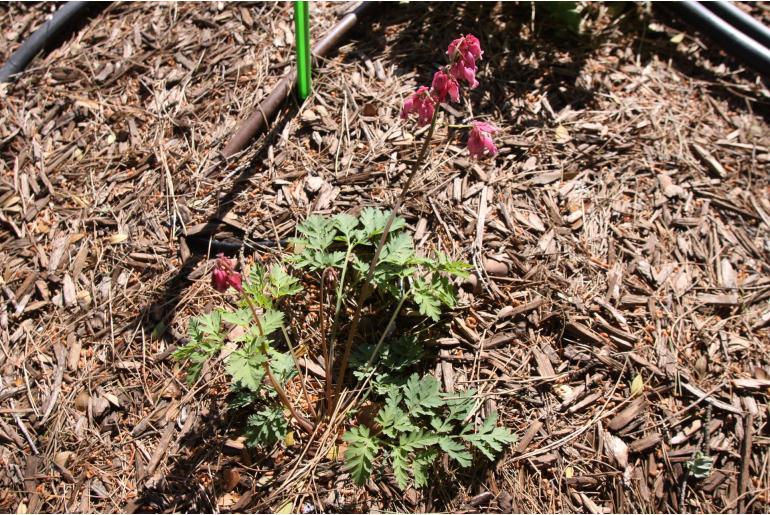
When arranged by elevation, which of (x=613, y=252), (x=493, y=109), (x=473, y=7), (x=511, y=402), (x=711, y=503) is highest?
(x=473, y=7)

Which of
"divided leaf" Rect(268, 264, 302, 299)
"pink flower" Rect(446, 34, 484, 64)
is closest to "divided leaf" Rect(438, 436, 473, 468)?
"divided leaf" Rect(268, 264, 302, 299)

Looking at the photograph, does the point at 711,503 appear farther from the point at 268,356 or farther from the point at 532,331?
the point at 268,356

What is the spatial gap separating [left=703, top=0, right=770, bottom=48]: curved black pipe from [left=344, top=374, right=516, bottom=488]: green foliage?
2772mm

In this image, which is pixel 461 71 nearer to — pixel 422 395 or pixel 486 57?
pixel 422 395

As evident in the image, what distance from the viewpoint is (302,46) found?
2.85 meters

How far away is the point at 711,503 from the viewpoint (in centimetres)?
231

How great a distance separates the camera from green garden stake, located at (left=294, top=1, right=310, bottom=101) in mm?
2777

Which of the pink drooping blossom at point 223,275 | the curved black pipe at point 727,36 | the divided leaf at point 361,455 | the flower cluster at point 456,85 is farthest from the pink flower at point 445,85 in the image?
the curved black pipe at point 727,36

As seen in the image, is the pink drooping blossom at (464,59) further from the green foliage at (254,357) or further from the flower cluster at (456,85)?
the green foliage at (254,357)

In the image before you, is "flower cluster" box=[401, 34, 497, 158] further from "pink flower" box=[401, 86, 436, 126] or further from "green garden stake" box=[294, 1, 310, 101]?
"green garden stake" box=[294, 1, 310, 101]

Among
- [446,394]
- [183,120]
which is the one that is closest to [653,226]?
[446,394]

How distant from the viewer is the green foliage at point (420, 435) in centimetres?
203

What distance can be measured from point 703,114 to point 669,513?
2.11 m

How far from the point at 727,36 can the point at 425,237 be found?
7.18 ft
